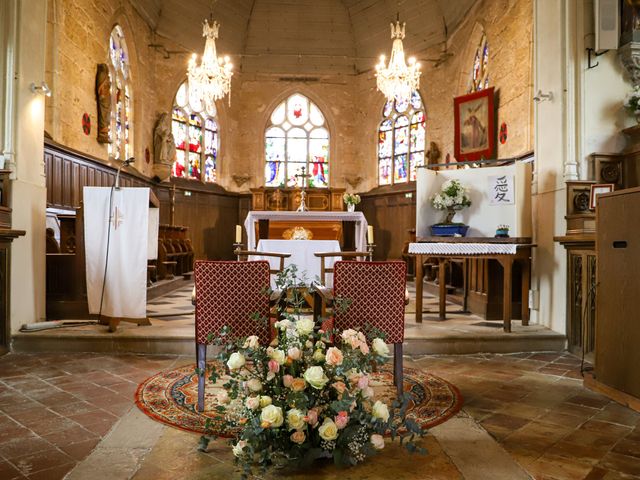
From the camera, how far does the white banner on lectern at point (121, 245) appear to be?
15.3 ft

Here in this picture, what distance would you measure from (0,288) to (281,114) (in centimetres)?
1068

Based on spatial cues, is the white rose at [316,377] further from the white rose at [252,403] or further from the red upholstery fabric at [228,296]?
the red upholstery fabric at [228,296]

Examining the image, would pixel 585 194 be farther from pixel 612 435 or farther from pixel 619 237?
pixel 612 435

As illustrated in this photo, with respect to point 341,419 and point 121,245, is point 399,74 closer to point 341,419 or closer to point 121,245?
point 121,245

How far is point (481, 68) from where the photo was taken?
31.7 feet

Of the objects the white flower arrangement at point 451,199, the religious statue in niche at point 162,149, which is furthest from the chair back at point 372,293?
the religious statue in niche at point 162,149

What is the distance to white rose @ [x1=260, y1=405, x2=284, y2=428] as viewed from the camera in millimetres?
1954

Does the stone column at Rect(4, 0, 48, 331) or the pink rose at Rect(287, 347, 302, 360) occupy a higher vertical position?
the stone column at Rect(4, 0, 48, 331)

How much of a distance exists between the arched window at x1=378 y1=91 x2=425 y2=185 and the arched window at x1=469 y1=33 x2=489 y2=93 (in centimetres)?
221

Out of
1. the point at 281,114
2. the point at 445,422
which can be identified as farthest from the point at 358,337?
the point at 281,114

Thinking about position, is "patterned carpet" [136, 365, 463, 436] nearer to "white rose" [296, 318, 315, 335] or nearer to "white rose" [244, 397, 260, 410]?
"white rose" [244, 397, 260, 410]

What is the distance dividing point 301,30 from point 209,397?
12464mm

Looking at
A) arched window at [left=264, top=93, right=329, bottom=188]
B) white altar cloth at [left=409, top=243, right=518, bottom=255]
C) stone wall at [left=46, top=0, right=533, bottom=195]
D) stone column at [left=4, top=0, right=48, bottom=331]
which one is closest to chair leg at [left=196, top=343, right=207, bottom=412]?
stone column at [left=4, top=0, right=48, bottom=331]

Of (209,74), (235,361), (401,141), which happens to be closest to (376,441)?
(235,361)
